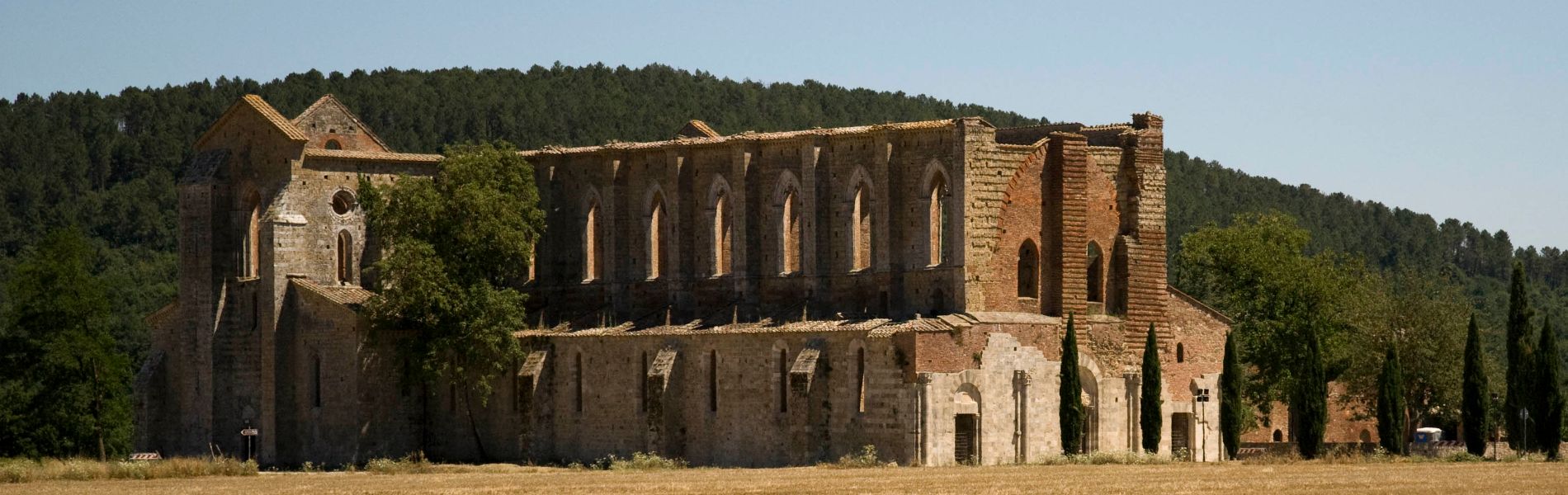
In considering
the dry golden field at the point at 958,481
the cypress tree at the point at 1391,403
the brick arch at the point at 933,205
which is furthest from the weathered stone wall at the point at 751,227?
the cypress tree at the point at 1391,403

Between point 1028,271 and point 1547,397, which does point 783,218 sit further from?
point 1547,397

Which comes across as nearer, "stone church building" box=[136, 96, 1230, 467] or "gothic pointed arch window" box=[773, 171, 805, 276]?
"stone church building" box=[136, 96, 1230, 467]

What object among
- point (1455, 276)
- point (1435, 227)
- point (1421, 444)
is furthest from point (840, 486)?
point (1435, 227)

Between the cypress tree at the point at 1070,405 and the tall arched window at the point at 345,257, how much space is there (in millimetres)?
22197

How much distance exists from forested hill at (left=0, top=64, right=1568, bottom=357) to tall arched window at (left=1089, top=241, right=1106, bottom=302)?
47755mm

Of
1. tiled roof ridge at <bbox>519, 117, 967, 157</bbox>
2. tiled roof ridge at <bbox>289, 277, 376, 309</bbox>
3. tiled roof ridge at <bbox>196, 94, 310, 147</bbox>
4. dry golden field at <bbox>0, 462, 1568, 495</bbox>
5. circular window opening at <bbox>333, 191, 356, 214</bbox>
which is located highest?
tiled roof ridge at <bbox>196, 94, 310, 147</bbox>

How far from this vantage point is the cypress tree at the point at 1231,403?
65.2 meters

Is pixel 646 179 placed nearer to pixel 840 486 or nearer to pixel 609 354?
pixel 609 354

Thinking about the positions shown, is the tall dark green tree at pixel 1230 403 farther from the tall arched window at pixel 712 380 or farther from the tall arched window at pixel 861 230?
the tall arched window at pixel 712 380

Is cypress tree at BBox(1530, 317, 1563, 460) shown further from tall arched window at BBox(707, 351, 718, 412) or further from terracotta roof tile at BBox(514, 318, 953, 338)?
tall arched window at BBox(707, 351, 718, 412)

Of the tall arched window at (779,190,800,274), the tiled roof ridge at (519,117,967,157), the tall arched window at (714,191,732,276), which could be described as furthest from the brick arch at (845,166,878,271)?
the tall arched window at (714,191,732,276)

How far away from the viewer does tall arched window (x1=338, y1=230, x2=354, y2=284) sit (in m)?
73.5

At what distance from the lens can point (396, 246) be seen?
2726 inches

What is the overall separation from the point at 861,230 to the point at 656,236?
693cm
